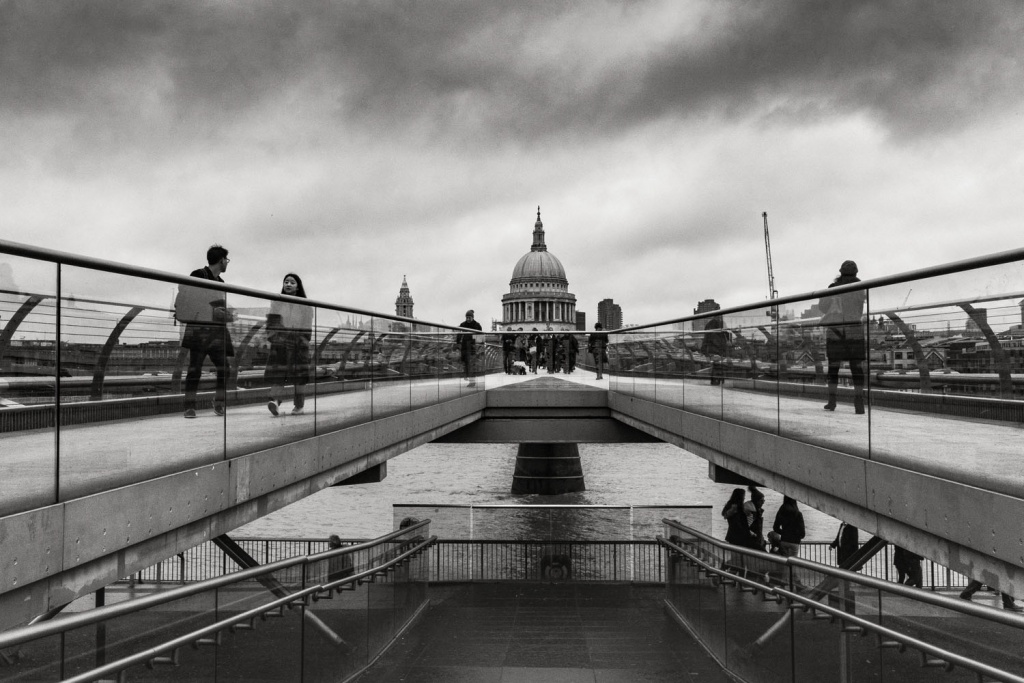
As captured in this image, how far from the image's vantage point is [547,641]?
453 inches

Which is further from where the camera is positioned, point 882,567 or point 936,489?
point 882,567

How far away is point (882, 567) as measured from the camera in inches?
501

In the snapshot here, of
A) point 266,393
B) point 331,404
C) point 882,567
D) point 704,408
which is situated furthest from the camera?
point 882,567

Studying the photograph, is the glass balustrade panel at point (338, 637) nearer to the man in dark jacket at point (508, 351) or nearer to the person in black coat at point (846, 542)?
the person in black coat at point (846, 542)

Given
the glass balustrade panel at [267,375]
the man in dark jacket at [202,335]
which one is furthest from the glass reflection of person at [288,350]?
the man in dark jacket at [202,335]

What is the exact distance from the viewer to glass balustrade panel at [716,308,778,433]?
9.03 meters

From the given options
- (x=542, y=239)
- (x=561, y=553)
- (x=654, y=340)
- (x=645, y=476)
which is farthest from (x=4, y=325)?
(x=542, y=239)

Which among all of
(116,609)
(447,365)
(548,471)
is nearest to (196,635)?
(116,609)

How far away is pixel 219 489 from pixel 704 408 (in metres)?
7.45

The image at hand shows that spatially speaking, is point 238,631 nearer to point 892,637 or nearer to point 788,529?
point 892,637

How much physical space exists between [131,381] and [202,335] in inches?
31.1

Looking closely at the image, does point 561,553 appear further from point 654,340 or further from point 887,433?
point 887,433

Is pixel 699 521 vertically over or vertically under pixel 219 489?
under

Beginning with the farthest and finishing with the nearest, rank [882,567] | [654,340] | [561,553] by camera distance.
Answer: [561,553] < [654,340] < [882,567]
